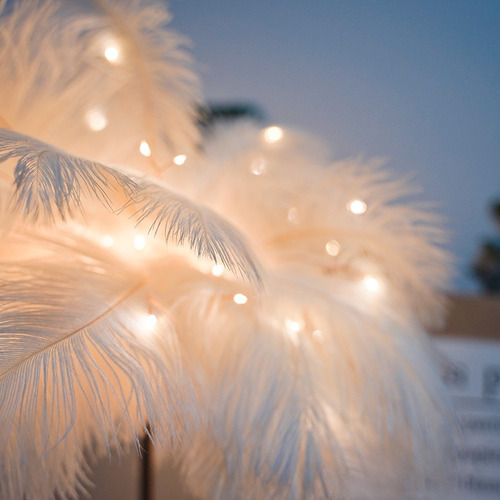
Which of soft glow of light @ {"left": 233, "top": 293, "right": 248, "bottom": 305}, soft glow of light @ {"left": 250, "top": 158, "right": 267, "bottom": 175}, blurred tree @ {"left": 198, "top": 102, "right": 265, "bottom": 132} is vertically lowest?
soft glow of light @ {"left": 233, "top": 293, "right": 248, "bottom": 305}

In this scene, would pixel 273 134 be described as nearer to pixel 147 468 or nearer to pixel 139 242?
pixel 139 242

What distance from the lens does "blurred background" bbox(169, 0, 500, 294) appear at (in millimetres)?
969

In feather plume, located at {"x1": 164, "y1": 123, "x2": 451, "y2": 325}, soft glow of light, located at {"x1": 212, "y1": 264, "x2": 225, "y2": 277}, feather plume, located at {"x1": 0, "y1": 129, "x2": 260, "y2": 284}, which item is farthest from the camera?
feather plume, located at {"x1": 164, "y1": 123, "x2": 451, "y2": 325}

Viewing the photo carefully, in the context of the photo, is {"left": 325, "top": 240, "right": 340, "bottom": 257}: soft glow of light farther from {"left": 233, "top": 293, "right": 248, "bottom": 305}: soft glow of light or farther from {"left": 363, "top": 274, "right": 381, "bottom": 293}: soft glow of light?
{"left": 233, "top": 293, "right": 248, "bottom": 305}: soft glow of light

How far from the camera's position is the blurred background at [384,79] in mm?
969

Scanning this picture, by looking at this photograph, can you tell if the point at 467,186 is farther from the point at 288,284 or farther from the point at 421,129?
the point at 288,284

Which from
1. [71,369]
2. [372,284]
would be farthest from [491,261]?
[71,369]

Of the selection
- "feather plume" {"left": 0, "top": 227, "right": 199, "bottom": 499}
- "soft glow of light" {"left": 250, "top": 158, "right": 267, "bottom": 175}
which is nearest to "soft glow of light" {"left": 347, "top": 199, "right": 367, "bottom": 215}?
"soft glow of light" {"left": 250, "top": 158, "right": 267, "bottom": 175}

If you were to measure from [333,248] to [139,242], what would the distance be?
12.3 inches

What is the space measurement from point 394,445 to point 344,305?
0.18 metres

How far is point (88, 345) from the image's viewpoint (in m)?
0.46

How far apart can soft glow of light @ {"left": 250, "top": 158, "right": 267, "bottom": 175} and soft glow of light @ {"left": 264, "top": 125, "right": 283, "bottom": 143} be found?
48 mm

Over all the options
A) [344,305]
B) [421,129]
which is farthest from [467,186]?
[344,305]

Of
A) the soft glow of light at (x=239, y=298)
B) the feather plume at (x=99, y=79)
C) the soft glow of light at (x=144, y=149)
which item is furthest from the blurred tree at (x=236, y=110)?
the soft glow of light at (x=239, y=298)
